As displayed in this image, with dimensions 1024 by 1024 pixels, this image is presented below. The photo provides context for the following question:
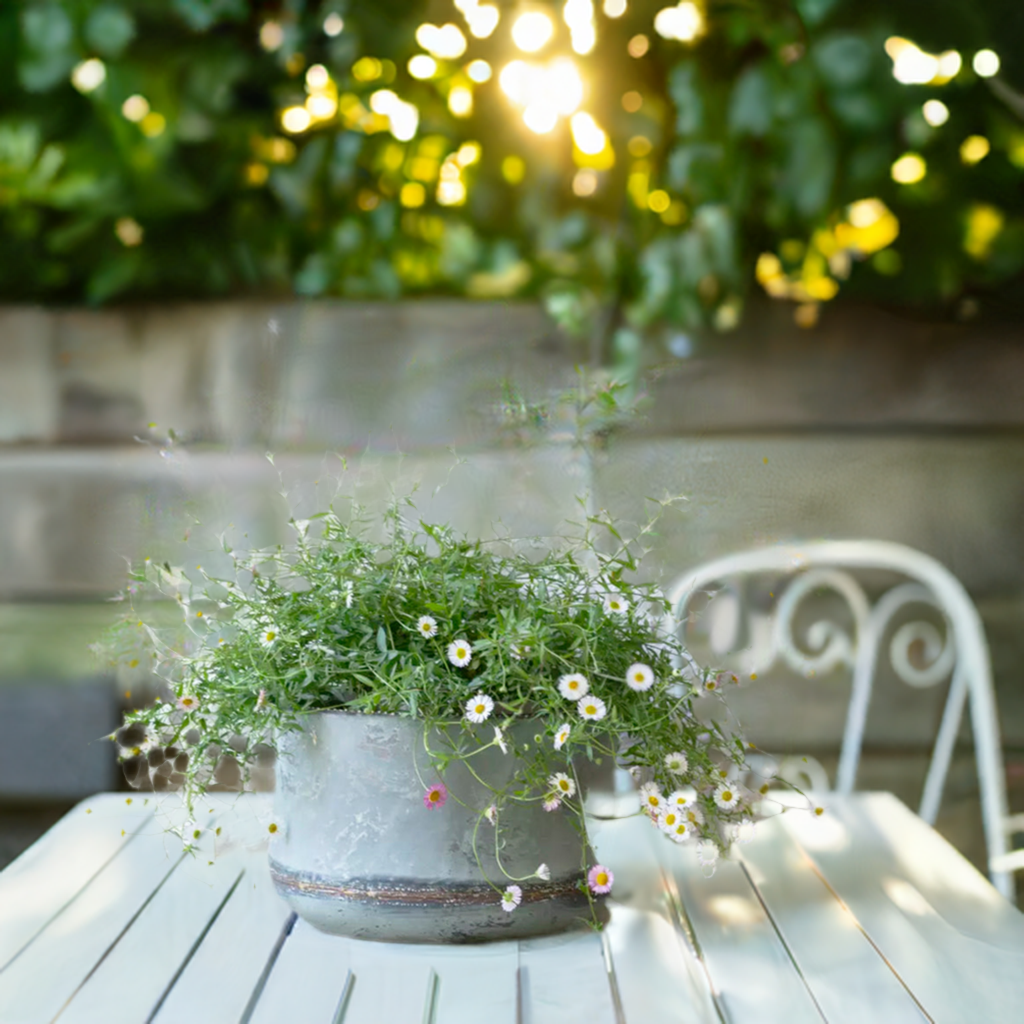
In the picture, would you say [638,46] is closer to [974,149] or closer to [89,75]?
[974,149]

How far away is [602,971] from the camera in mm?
566

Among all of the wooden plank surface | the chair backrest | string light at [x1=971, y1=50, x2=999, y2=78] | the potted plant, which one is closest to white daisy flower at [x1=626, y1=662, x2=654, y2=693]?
the potted plant

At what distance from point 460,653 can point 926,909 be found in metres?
0.38

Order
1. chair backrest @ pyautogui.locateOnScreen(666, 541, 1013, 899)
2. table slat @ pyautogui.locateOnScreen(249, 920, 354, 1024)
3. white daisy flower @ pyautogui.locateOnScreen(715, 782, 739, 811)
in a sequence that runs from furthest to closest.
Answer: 1. chair backrest @ pyautogui.locateOnScreen(666, 541, 1013, 899)
2. white daisy flower @ pyautogui.locateOnScreen(715, 782, 739, 811)
3. table slat @ pyautogui.locateOnScreen(249, 920, 354, 1024)

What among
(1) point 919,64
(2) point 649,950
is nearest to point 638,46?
(1) point 919,64

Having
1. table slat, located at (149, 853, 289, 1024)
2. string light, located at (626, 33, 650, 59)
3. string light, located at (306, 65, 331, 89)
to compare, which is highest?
string light, located at (626, 33, 650, 59)

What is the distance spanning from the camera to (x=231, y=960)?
58 cm

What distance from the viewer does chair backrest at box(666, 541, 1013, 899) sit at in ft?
4.09

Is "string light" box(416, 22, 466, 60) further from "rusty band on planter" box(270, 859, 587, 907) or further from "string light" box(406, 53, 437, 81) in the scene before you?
"rusty band on planter" box(270, 859, 587, 907)

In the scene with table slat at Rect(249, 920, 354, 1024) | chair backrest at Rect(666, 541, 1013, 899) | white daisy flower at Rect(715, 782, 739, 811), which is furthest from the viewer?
chair backrest at Rect(666, 541, 1013, 899)

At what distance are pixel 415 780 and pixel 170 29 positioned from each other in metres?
1.14

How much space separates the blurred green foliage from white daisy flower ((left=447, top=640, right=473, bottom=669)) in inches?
32.3

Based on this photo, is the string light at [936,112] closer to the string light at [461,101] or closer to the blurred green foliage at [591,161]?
the blurred green foliage at [591,161]

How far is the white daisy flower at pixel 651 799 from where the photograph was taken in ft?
1.89
